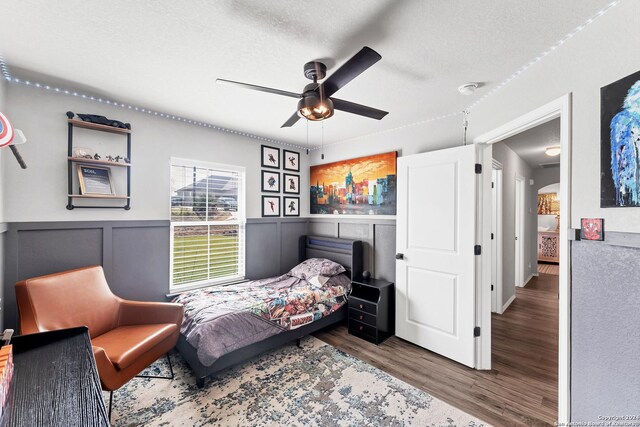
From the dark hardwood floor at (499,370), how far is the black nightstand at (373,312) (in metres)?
0.10

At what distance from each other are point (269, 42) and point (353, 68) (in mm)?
612

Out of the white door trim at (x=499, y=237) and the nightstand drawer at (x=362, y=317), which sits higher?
the white door trim at (x=499, y=237)

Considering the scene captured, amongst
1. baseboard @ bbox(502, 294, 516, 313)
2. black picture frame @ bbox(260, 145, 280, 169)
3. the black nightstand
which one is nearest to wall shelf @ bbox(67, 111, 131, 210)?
black picture frame @ bbox(260, 145, 280, 169)

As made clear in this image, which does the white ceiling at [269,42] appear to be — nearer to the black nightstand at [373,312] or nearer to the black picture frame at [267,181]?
the black picture frame at [267,181]

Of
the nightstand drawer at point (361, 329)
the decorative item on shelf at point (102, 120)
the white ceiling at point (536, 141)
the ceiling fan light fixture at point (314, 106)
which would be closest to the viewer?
the ceiling fan light fixture at point (314, 106)

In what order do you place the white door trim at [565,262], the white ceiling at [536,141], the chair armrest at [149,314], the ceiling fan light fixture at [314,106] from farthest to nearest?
1. the white ceiling at [536,141]
2. the chair armrest at [149,314]
3. the ceiling fan light fixture at [314,106]
4. the white door trim at [565,262]

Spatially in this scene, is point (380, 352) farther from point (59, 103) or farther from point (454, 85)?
point (59, 103)

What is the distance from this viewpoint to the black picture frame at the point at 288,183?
163 inches

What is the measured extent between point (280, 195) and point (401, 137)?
1934mm

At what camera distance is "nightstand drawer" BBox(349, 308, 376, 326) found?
119 inches

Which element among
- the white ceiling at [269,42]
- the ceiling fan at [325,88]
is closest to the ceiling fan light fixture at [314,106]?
the ceiling fan at [325,88]

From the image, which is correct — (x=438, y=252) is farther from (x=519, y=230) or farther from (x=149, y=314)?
(x=519, y=230)

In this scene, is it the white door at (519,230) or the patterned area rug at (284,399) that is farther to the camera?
the white door at (519,230)

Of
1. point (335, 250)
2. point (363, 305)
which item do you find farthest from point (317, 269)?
point (363, 305)
